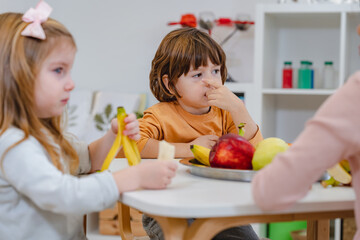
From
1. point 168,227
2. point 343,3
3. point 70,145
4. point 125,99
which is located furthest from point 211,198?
point 125,99

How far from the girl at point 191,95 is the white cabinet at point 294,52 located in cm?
129

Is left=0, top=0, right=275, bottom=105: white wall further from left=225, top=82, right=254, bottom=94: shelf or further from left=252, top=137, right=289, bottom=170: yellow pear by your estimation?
left=252, top=137, right=289, bottom=170: yellow pear

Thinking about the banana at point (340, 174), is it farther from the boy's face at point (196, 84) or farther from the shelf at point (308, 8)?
the shelf at point (308, 8)

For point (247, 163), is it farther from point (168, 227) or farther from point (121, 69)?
point (121, 69)

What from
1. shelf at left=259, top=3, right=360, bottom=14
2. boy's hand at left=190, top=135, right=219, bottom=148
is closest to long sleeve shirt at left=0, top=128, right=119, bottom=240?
boy's hand at left=190, top=135, right=219, bottom=148

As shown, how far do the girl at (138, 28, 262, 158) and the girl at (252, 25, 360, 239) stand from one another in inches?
26.4

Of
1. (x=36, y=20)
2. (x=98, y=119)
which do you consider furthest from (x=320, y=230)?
(x=98, y=119)

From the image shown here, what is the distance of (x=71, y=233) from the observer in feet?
3.53

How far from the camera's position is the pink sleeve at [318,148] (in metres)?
0.74

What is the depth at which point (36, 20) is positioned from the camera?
1.02m

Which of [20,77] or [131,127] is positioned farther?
[131,127]

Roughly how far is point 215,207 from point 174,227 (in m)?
0.10

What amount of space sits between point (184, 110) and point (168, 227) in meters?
0.78

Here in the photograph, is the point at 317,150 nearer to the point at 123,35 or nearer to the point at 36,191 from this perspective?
the point at 36,191
